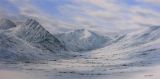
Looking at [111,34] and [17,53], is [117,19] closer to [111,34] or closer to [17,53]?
[111,34]

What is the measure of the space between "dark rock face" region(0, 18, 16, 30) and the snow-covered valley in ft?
→ 0.12

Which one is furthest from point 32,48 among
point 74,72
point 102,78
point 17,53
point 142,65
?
point 142,65

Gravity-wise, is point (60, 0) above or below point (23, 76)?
above

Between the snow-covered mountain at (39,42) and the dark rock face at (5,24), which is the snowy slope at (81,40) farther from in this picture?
the dark rock face at (5,24)

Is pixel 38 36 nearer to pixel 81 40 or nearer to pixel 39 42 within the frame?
pixel 39 42

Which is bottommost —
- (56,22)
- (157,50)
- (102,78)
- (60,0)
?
(102,78)

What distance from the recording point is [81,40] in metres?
5.97

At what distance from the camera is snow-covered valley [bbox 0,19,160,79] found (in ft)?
19.3

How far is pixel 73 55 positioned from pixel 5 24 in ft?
4.01

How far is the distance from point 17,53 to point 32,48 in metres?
0.26

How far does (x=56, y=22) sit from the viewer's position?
6.04 meters

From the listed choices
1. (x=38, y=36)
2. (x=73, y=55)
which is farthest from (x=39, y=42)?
(x=73, y=55)

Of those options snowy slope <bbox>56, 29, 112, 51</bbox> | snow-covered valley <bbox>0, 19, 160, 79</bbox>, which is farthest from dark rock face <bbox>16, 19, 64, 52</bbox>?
snowy slope <bbox>56, 29, 112, 51</bbox>

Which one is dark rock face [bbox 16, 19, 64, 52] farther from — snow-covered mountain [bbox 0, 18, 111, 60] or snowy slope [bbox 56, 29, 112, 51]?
snowy slope [bbox 56, 29, 112, 51]
